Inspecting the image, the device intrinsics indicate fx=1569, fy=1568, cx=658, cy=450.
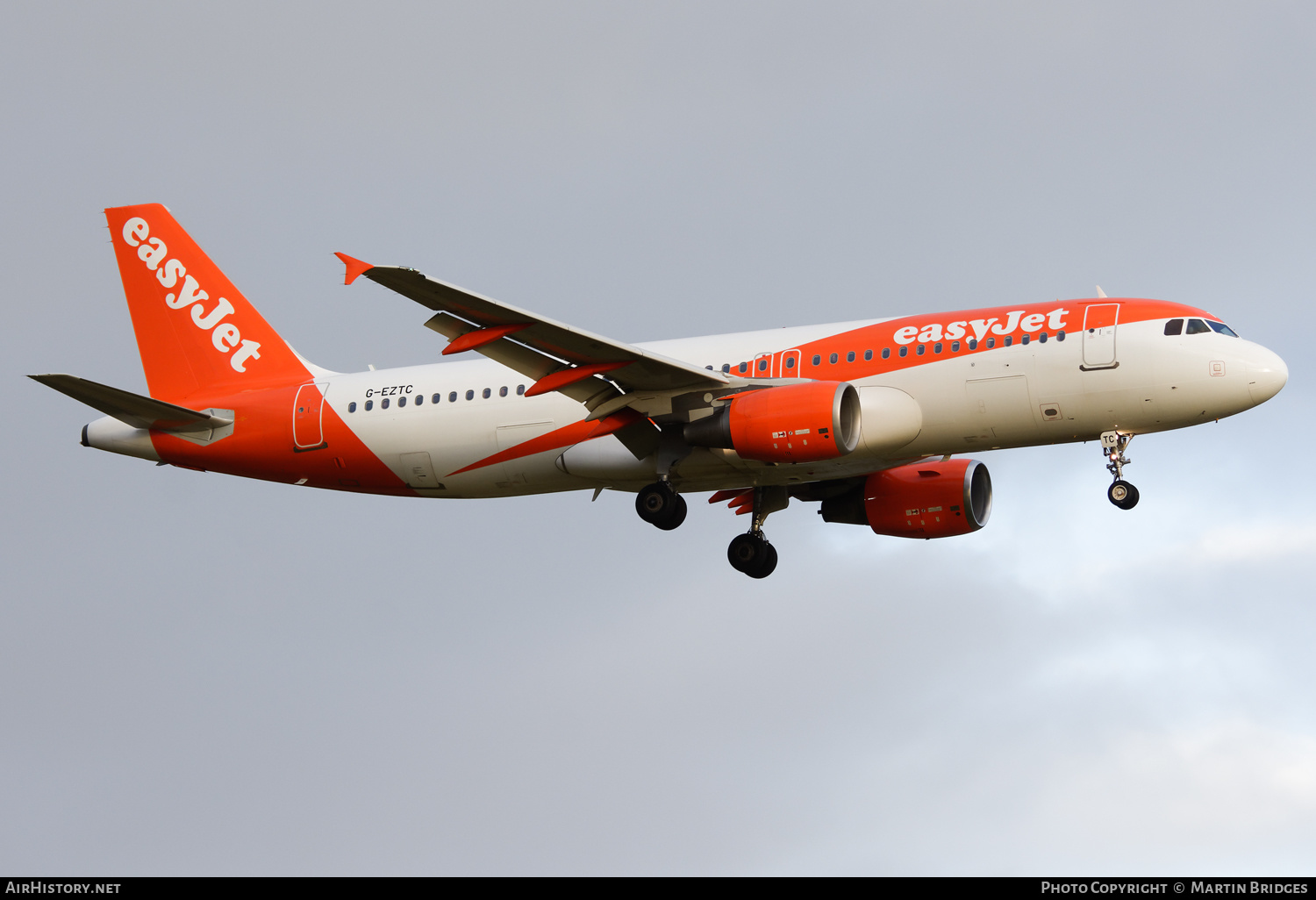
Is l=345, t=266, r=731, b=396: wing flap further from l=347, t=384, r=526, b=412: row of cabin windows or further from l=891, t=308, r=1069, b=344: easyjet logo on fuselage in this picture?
l=891, t=308, r=1069, b=344: easyjet logo on fuselage

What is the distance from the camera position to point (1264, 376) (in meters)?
31.2

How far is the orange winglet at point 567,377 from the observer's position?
32.4m

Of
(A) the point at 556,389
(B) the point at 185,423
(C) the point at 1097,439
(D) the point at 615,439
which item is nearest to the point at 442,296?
(A) the point at 556,389

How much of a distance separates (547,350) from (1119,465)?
39.3ft

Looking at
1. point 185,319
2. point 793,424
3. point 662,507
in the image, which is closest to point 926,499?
point 662,507

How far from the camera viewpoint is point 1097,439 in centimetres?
3256

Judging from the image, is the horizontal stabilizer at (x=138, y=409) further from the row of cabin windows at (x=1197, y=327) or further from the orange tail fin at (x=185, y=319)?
the row of cabin windows at (x=1197, y=327)

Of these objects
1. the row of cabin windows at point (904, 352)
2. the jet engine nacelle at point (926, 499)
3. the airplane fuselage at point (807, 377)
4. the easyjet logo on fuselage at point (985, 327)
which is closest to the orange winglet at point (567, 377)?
the airplane fuselage at point (807, 377)

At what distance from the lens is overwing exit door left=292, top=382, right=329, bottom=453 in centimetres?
3697

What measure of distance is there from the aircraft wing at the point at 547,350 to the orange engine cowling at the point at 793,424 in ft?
3.83

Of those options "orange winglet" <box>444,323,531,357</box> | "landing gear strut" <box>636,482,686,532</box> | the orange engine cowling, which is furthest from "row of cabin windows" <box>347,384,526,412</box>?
the orange engine cowling
